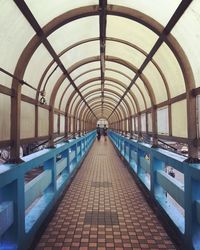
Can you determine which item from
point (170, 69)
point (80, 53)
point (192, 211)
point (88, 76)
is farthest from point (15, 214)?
point (88, 76)

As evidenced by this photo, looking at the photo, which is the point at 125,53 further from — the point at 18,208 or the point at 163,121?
the point at 18,208

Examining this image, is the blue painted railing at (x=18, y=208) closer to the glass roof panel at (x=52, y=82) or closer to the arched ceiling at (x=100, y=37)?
the arched ceiling at (x=100, y=37)

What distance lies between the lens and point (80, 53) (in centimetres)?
592

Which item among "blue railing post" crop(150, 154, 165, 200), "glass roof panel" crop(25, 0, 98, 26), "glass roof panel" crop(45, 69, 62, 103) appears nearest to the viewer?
"glass roof panel" crop(25, 0, 98, 26)

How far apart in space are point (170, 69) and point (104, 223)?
298 cm

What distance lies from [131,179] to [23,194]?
5.65m

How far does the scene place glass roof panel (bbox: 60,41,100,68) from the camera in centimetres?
549

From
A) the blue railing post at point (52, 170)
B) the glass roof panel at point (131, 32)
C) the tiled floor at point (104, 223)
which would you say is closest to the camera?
the tiled floor at point (104, 223)

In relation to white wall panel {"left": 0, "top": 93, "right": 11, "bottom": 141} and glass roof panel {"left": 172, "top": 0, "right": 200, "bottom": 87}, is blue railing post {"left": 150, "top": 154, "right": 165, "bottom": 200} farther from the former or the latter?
white wall panel {"left": 0, "top": 93, "right": 11, "bottom": 141}

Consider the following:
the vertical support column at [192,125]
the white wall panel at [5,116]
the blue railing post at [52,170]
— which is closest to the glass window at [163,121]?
the vertical support column at [192,125]

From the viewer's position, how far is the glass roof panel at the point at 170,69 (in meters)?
4.16

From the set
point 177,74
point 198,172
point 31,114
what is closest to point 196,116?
point 198,172

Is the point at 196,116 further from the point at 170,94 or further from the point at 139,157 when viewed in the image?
the point at 139,157

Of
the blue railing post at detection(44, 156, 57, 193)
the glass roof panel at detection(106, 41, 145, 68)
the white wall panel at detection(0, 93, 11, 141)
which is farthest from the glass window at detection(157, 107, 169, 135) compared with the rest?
the white wall panel at detection(0, 93, 11, 141)
